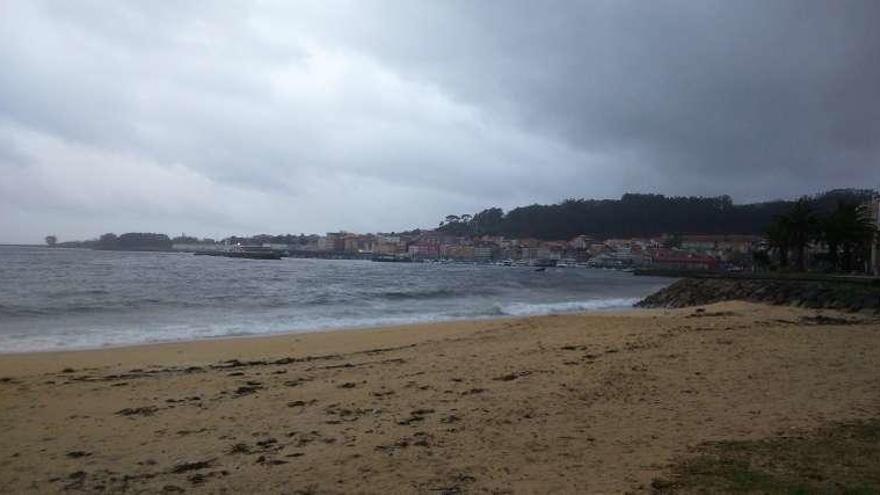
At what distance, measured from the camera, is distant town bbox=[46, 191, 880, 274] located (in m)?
60.7

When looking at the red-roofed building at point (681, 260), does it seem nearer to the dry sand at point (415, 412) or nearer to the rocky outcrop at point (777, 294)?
the rocky outcrop at point (777, 294)

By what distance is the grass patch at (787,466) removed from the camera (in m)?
4.35

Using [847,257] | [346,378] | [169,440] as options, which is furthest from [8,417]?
[847,257]

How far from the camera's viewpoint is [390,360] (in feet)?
36.9

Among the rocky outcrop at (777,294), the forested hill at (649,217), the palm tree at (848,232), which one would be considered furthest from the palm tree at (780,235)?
the forested hill at (649,217)

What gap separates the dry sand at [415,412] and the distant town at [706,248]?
2065 inches

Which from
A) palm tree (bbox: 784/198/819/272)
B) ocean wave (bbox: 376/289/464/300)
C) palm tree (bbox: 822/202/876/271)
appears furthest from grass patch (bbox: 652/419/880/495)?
palm tree (bbox: 784/198/819/272)

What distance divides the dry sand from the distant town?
5246 centimetres

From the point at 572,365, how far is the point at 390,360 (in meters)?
3.35

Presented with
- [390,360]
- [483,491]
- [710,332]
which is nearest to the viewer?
[483,491]

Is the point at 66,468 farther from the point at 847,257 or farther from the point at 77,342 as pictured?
the point at 847,257

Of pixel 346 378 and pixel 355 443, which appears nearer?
pixel 355 443

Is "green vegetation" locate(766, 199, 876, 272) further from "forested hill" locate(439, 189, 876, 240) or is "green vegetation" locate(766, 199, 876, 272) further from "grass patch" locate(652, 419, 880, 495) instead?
"forested hill" locate(439, 189, 876, 240)

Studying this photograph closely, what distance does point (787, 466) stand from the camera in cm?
483
